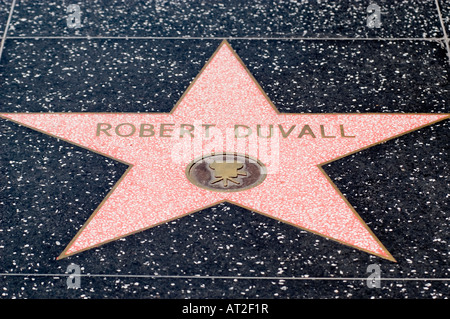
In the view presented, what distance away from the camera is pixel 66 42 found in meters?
2.62

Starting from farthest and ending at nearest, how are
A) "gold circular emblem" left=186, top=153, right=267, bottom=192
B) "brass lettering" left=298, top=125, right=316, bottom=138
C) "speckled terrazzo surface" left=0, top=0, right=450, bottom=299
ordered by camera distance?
"brass lettering" left=298, top=125, right=316, bottom=138
"gold circular emblem" left=186, top=153, right=267, bottom=192
"speckled terrazzo surface" left=0, top=0, right=450, bottom=299

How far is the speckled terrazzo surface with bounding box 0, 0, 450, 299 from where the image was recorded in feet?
5.95

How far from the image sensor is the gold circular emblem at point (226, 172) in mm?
2066

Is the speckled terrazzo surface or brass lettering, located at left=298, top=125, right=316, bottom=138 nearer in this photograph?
the speckled terrazzo surface

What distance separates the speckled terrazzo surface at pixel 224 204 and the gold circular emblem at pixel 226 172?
96mm

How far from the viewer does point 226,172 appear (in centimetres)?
210

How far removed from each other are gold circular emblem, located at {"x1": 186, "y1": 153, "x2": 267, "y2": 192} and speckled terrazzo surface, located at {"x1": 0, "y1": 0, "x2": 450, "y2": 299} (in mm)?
96

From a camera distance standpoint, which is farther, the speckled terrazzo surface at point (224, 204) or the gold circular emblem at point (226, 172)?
the gold circular emblem at point (226, 172)

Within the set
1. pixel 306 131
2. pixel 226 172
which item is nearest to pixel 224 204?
pixel 226 172

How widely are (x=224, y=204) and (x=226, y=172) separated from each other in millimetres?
116

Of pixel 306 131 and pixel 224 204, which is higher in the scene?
pixel 306 131

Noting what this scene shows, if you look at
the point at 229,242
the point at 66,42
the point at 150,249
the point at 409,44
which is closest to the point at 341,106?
the point at 409,44

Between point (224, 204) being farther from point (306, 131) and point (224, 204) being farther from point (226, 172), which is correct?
point (306, 131)

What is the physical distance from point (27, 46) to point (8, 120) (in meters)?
0.41
